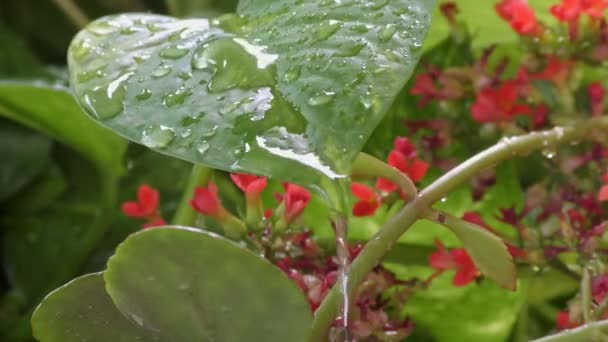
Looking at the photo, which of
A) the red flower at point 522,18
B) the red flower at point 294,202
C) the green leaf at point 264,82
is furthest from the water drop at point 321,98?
the red flower at point 522,18

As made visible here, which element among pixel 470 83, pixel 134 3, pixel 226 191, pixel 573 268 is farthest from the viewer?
pixel 134 3

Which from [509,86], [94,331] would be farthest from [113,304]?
[509,86]

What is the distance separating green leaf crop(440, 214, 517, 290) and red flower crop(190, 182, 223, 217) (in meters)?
0.11

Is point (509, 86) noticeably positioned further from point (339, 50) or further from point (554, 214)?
point (339, 50)

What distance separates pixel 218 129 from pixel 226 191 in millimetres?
354

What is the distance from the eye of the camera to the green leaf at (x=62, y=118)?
1.71ft

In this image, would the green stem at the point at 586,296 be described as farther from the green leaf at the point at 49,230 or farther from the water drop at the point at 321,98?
the green leaf at the point at 49,230

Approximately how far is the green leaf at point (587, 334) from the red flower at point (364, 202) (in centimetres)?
13

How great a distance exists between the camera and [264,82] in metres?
0.29

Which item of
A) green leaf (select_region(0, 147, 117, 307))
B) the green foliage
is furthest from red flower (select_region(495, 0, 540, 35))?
green leaf (select_region(0, 147, 117, 307))

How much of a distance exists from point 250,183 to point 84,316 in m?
0.09

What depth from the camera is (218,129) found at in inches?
10.4

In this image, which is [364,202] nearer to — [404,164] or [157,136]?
[404,164]

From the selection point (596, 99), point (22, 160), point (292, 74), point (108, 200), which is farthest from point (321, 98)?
point (22, 160)
